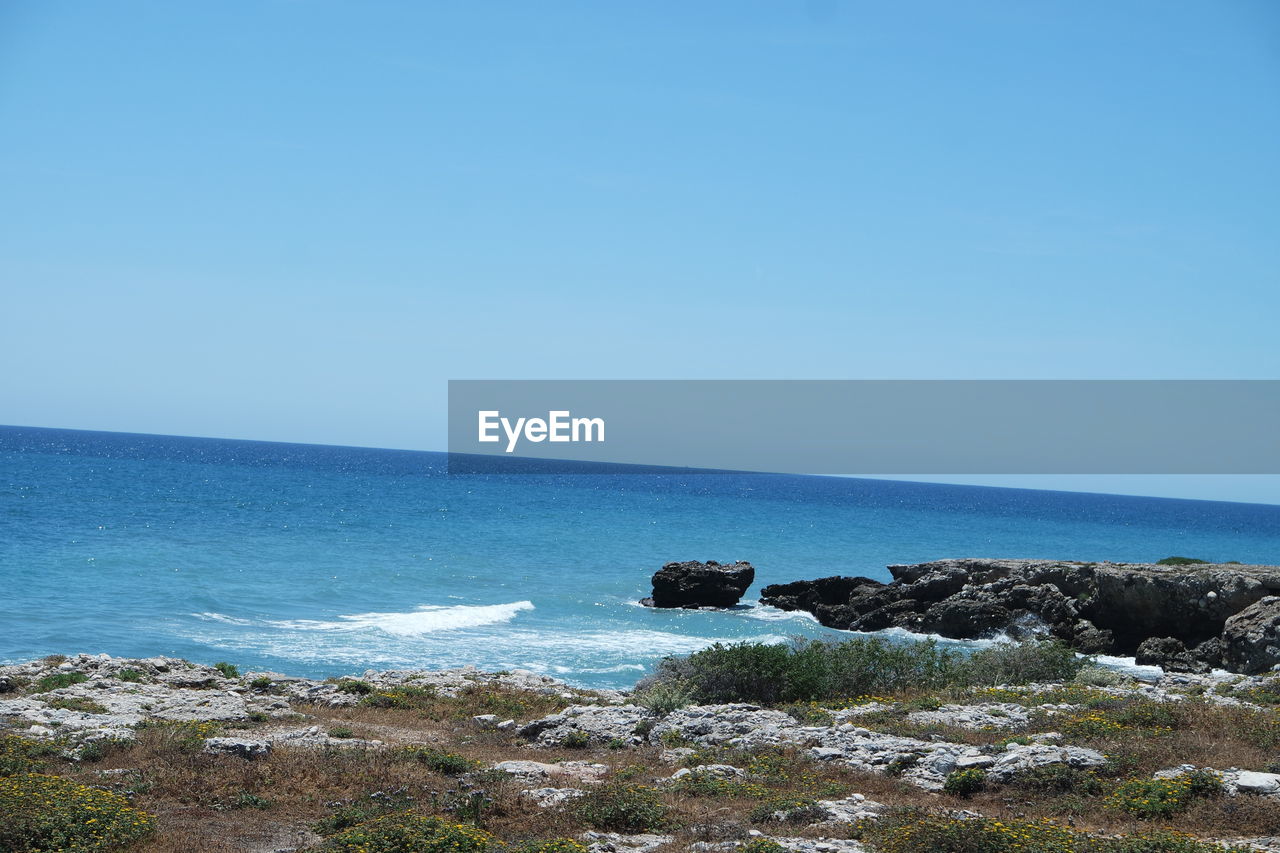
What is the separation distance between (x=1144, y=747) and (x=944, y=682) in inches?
311

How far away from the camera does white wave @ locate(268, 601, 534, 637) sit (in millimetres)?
36750

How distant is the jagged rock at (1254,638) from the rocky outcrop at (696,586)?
23.9 meters

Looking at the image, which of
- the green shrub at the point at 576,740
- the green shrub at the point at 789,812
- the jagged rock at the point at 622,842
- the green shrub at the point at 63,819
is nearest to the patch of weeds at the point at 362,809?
→ the green shrub at the point at 63,819

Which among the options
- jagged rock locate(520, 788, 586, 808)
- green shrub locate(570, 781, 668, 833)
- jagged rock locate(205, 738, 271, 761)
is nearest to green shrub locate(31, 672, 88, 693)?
jagged rock locate(205, 738, 271, 761)

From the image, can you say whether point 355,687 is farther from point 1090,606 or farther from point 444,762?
point 1090,606

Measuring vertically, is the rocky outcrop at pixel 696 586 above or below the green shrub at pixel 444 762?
below

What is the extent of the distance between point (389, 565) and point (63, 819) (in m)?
44.5

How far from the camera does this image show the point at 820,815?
458 inches

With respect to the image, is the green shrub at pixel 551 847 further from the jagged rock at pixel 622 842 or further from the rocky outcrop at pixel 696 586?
the rocky outcrop at pixel 696 586

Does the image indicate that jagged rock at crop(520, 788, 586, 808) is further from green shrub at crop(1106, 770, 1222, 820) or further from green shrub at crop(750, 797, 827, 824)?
green shrub at crop(1106, 770, 1222, 820)

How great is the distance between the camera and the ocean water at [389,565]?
3366 centimetres

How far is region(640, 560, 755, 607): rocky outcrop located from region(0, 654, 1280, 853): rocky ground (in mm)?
29530

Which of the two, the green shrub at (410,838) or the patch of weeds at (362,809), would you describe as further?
the patch of weeds at (362,809)

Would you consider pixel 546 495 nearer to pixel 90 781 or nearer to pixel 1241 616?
pixel 1241 616
